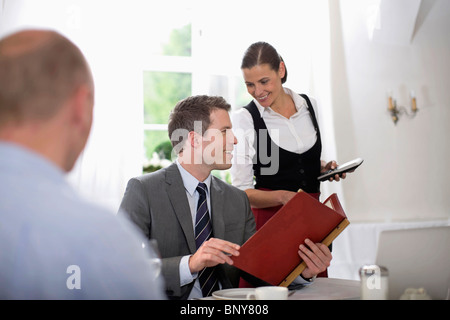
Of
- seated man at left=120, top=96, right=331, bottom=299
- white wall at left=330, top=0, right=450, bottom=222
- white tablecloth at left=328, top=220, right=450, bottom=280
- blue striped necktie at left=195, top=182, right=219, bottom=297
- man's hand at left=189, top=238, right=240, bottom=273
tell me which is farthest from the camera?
white wall at left=330, top=0, right=450, bottom=222

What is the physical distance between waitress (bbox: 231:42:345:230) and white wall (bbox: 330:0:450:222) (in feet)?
5.77

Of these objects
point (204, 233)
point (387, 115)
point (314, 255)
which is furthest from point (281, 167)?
point (387, 115)

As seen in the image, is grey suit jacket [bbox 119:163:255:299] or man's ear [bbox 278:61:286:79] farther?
man's ear [bbox 278:61:286:79]

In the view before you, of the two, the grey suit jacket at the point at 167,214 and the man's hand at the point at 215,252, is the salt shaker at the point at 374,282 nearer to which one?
the man's hand at the point at 215,252

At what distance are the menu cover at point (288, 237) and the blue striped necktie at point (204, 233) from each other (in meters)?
0.31

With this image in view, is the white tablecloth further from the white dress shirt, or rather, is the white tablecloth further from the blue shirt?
the blue shirt

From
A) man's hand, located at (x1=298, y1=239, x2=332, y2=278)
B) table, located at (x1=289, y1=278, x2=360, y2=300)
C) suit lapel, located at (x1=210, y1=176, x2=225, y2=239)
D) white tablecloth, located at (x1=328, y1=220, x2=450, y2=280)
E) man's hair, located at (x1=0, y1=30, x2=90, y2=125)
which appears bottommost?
white tablecloth, located at (x1=328, y1=220, x2=450, y2=280)

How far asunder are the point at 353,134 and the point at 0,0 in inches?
109

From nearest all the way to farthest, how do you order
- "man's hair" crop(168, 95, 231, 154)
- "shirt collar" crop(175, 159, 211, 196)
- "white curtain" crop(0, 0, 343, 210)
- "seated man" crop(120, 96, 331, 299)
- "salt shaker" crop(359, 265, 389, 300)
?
"salt shaker" crop(359, 265, 389, 300) → "seated man" crop(120, 96, 331, 299) → "shirt collar" crop(175, 159, 211, 196) → "man's hair" crop(168, 95, 231, 154) → "white curtain" crop(0, 0, 343, 210)

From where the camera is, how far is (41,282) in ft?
1.89

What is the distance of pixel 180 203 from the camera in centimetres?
162

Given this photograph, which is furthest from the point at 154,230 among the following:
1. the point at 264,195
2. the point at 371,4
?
the point at 371,4

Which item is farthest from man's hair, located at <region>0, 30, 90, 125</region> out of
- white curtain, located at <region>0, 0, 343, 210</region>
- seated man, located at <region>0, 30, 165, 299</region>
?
white curtain, located at <region>0, 0, 343, 210</region>

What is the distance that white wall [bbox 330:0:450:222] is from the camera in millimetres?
4023
